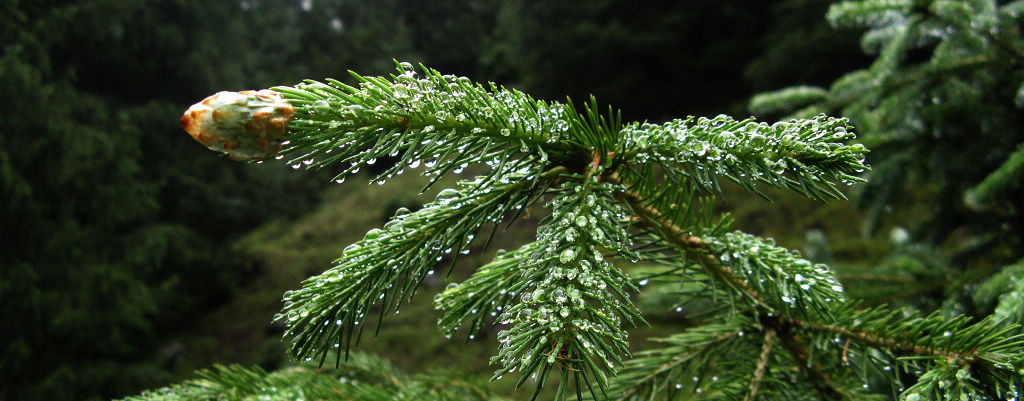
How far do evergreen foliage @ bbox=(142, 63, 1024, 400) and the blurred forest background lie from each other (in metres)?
1.94

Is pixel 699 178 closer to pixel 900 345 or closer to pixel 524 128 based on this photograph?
pixel 524 128

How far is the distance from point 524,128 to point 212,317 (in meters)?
9.01

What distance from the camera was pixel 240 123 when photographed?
49 centimetres

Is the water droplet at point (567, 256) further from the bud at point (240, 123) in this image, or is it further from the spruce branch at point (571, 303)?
the bud at point (240, 123)

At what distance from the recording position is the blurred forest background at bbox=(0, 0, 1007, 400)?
485cm

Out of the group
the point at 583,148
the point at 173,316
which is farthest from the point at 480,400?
the point at 173,316

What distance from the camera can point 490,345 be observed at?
629cm

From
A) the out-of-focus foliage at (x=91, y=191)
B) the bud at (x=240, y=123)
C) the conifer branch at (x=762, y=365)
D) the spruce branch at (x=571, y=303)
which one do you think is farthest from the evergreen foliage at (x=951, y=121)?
the out-of-focus foliage at (x=91, y=191)

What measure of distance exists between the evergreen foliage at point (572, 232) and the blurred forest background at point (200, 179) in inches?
76.4

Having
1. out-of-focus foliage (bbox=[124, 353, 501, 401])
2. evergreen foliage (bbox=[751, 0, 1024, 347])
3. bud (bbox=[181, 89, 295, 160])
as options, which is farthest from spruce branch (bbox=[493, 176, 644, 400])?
evergreen foliage (bbox=[751, 0, 1024, 347])

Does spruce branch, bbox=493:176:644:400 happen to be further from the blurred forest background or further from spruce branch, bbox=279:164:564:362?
the blurred forest background

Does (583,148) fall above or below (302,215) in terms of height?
below

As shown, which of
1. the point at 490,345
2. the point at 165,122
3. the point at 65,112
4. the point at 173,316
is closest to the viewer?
the point at 65,112

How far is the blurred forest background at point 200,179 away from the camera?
15.9ft
